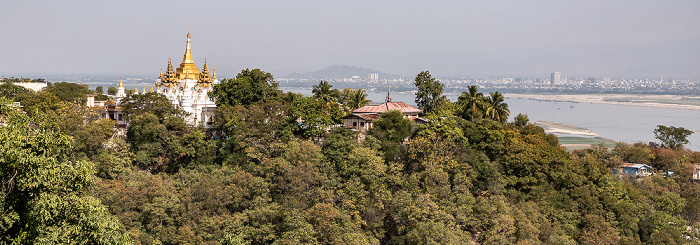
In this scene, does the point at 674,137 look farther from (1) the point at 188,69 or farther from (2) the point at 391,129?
(1) the point at 188,69

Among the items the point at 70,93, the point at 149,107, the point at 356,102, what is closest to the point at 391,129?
the point at 356,102

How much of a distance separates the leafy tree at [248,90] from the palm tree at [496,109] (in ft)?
32.8

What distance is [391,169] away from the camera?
78.8 feet

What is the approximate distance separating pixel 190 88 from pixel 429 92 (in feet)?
40.9

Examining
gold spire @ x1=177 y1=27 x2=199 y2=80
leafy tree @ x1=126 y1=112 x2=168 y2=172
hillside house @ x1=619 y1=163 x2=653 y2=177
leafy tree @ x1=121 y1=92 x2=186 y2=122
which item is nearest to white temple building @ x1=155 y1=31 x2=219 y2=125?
gold spire @ x1=177 y1=27 x2=199 y2=80

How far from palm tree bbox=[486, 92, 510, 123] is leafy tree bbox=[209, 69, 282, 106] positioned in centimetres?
999

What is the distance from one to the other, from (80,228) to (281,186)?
1230 cm

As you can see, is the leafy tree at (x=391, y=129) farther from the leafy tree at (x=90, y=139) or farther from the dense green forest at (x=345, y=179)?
the leafy tree at (x=90, y=139)

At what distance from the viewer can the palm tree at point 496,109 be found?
1209 inches

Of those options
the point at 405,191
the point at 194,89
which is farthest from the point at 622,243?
the point at 194,89

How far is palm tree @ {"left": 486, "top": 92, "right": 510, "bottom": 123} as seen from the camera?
101 feet

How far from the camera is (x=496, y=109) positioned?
31.0m

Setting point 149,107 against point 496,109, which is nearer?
point 149,107

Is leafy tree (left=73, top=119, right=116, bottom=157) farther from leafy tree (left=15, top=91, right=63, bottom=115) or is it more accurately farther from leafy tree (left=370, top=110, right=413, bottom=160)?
leafy tree (left=370, top=110, right=413, bottom=160)
